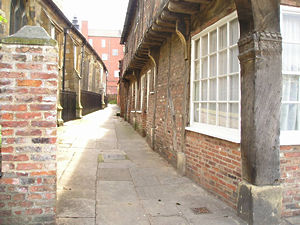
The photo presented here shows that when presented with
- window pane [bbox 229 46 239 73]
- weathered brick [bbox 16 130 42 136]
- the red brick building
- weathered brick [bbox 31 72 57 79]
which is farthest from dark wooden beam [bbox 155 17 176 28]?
the red brick building

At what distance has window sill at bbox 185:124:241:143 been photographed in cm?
341

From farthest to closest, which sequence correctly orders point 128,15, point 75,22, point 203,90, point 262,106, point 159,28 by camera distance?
point 75,22 → point 128,15 → point 159,28 → point 203,90 → point 262,106

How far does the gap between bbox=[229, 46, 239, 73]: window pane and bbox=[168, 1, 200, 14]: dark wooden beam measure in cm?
132

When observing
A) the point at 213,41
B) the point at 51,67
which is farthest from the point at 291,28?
the point at 51,67

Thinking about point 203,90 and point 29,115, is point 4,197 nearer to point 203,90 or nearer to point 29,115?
point 29,115

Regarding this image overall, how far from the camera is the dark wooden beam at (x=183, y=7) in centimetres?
432

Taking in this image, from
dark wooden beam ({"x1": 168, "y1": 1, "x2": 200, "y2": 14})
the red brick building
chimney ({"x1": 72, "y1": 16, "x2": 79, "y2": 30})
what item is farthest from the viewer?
the red brick building

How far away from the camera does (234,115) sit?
3570 mm

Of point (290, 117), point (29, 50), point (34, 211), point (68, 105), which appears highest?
point (29, 50)

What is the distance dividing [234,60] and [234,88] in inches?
16.6

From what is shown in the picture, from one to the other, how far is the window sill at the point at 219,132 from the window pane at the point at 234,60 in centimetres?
91

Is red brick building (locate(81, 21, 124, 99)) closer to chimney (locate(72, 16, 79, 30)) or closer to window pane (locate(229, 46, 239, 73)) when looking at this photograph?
chimney (locate(72, 16, 79, 30))

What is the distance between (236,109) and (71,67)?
1630 cm

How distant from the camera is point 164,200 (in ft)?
12.3
